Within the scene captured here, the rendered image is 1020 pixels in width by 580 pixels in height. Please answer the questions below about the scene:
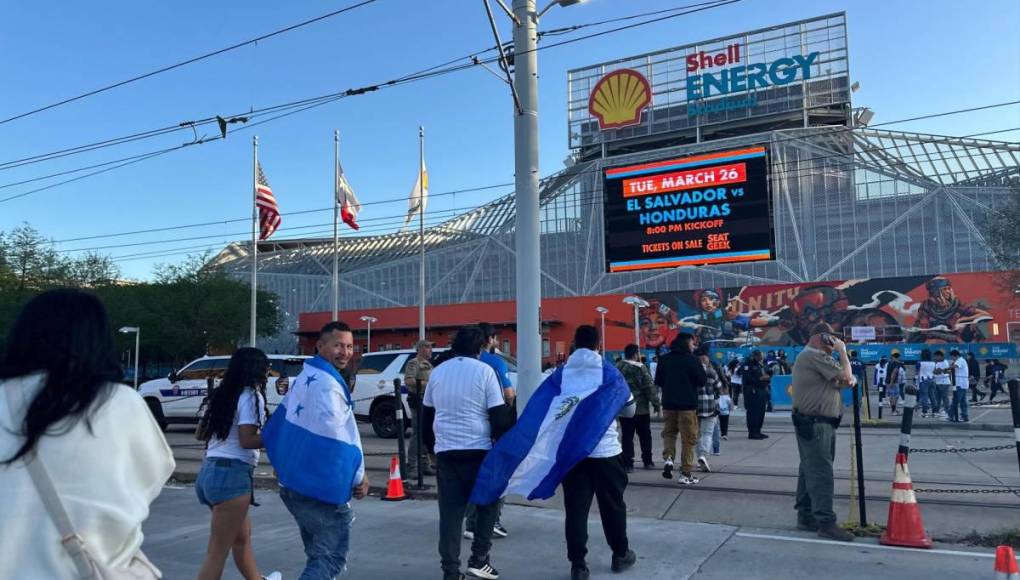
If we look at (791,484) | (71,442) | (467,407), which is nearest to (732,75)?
(791,484)

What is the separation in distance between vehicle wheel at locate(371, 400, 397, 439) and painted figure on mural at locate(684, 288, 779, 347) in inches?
1144

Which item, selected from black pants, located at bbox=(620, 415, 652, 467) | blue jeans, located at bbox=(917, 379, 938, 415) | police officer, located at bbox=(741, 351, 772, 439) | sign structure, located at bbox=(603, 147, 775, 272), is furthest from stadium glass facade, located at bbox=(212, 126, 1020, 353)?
black pants, located at bbox=(620, 415, 652, 467)

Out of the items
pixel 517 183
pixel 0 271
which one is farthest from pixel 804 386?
pixel 0 271

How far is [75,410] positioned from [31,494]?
25 centimetres

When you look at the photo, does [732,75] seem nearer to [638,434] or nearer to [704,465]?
[638,434]

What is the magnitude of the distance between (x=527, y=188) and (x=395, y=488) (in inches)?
155

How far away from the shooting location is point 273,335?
52.5 meters

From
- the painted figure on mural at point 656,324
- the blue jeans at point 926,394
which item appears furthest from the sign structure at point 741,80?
the blue jeans at point 926,394

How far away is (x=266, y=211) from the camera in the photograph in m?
27.7

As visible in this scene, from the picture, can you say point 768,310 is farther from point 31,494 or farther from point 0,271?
point 31,494

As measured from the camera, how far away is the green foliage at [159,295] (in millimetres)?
40312

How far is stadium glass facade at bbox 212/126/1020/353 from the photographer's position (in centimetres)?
4100

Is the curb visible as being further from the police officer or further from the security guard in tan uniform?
the police officer

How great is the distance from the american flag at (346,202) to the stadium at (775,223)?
14.7 m
